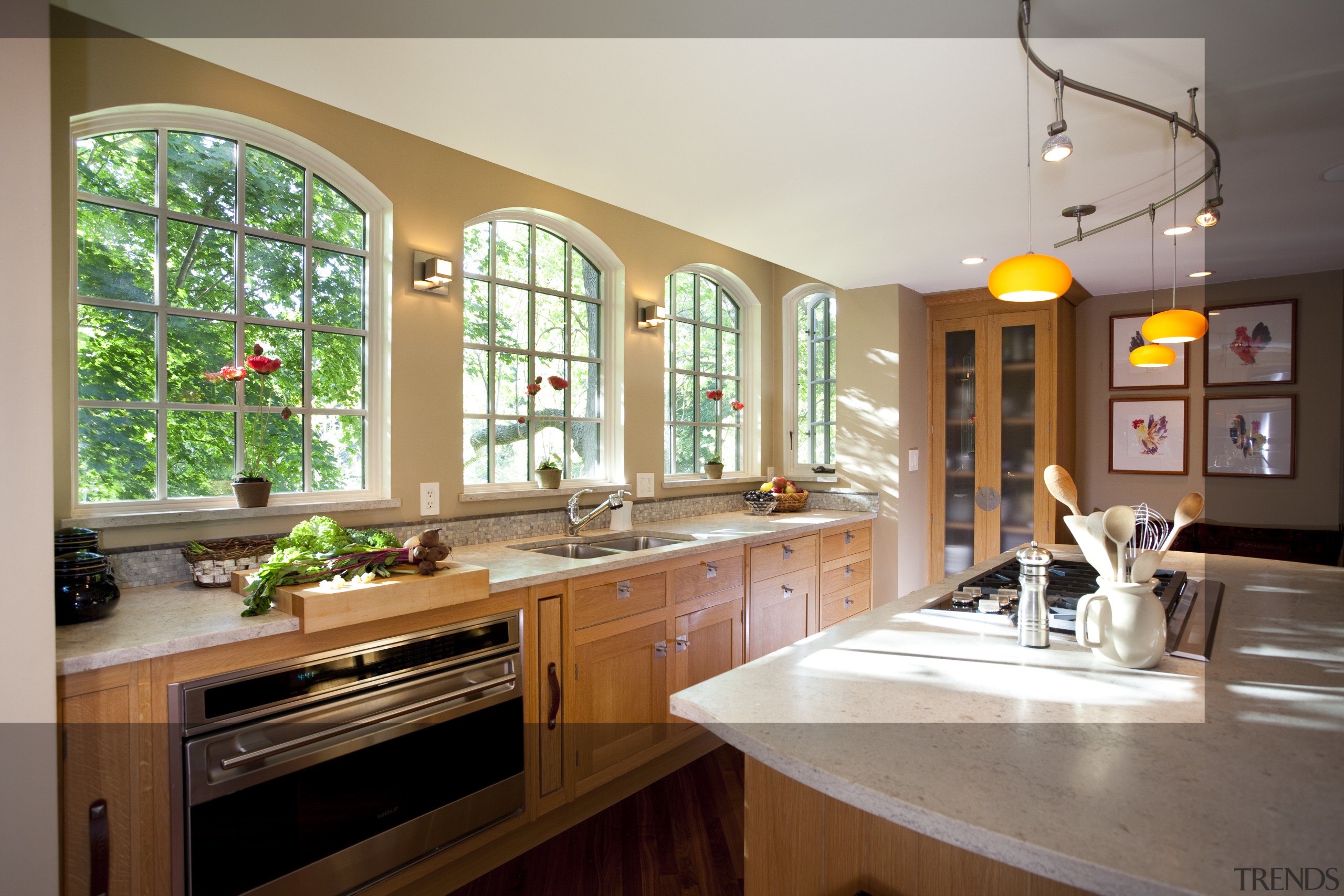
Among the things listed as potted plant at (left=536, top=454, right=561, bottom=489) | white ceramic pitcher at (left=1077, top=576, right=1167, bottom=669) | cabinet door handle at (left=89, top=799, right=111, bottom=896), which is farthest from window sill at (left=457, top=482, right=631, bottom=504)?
white ceramic pitcher at (left=1077, top=576, right=1167, bottom=669)

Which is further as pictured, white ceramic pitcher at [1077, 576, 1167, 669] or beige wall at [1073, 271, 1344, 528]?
beige wall at [1073, 271, 1344, 528]

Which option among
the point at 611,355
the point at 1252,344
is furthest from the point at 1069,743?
the point at 1252,344

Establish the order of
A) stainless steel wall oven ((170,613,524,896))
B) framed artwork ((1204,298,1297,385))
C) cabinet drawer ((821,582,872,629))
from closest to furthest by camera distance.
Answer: stainless steel wall oven ((170,613,524,896)) → cabinet drawer ((821,582,872,629)) → framed artwork ((1204,298,1297,385))

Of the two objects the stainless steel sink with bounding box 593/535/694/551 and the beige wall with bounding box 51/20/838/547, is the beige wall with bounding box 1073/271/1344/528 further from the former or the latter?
the stainless steel sink with bounding box 593/535/694/551

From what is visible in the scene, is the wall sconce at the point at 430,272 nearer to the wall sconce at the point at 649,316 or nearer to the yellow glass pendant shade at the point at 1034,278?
the wall sconce at the point at 649,316

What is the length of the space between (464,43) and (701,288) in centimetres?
272

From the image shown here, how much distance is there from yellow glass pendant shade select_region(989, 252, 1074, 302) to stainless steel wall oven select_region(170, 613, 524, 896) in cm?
168

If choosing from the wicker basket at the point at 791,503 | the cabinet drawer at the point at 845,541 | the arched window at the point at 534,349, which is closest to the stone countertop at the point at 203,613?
the arched window at the point at 534,349

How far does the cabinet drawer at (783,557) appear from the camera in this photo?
328cm

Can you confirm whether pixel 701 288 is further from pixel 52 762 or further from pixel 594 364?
pixel 52 762

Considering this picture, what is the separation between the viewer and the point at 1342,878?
712 millimetres

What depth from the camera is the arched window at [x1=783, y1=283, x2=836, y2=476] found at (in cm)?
470

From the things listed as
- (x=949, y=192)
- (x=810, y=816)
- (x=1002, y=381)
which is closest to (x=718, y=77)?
(x=949, y=192)

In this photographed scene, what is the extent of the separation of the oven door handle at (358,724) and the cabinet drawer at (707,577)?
840 mm
